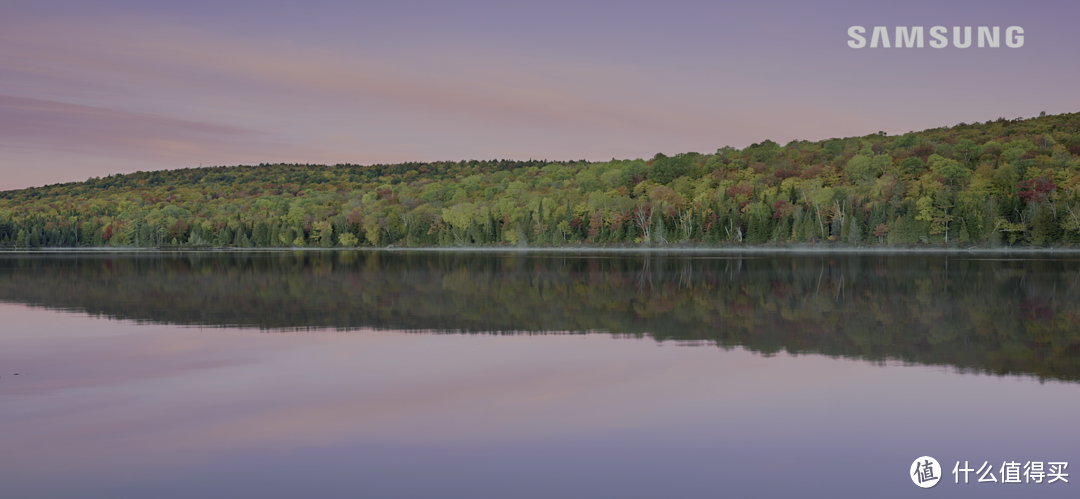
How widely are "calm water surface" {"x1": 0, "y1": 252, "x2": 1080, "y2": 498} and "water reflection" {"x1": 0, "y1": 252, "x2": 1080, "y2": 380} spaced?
209mm

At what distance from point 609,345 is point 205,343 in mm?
10413

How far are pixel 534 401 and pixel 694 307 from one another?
15.8 meters

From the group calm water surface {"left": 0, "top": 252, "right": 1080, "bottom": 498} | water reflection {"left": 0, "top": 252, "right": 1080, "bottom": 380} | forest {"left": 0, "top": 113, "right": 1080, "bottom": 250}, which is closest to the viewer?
calm water surface {"left": 0, "top": 252, "right": 1080, "bottom": 498}

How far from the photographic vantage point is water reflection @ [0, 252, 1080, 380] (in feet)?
64.5

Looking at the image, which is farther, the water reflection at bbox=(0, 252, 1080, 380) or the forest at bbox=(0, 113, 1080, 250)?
the forest at bbox=(0, 113, 1080, 250)

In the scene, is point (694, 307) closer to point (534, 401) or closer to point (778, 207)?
point (534, 401)

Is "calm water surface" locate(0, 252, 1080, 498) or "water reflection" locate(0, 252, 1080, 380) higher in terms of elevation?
"water reflection" locate(0, 252, 1080, 380)

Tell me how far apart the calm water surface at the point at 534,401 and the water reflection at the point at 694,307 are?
0.68 ft

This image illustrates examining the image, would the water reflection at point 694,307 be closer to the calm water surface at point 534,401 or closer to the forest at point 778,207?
the calm water surface at point 534,401

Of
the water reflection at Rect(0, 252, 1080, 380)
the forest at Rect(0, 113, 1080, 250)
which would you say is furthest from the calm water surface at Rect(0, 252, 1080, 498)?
the forest at Rect(0, 113, 1080, 250)

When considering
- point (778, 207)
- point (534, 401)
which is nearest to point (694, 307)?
point (534, 401)

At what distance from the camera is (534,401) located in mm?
13758

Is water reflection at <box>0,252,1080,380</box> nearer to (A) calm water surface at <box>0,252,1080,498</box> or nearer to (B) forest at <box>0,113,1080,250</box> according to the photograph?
(A) calm water surface at <box>0,252,1080,498</box>

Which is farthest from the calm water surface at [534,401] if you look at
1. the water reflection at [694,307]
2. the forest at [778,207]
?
the forest at [778,207]
